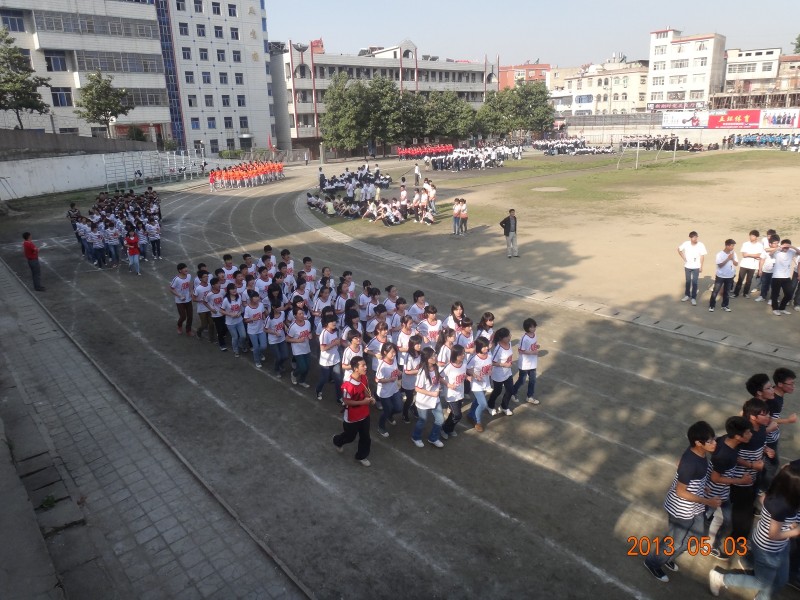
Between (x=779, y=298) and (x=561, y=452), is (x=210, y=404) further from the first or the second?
(x=779, y=298)

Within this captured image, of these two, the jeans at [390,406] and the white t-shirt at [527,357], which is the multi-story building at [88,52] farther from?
the white t-shirt at [527,357]

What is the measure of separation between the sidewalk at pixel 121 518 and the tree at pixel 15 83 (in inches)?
1536

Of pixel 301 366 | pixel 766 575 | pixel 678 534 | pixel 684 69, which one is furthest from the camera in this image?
pixel 684 69

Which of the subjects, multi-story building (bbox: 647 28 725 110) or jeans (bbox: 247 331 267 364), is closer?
jeans (bbox: 247 331 267 364)

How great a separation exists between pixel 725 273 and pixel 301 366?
9.71 meters

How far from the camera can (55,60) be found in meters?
50.3

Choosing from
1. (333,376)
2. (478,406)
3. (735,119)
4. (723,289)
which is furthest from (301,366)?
(735,119)

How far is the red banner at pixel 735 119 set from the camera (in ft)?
216

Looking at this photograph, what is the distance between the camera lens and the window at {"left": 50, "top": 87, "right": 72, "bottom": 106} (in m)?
50.8

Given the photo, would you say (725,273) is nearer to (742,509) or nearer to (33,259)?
(742,509)

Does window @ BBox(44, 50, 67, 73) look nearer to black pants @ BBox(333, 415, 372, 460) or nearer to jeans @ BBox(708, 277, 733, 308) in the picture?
black pants @ BBox(333, 415, 372, 460)

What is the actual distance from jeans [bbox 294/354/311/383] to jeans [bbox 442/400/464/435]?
294 cm
